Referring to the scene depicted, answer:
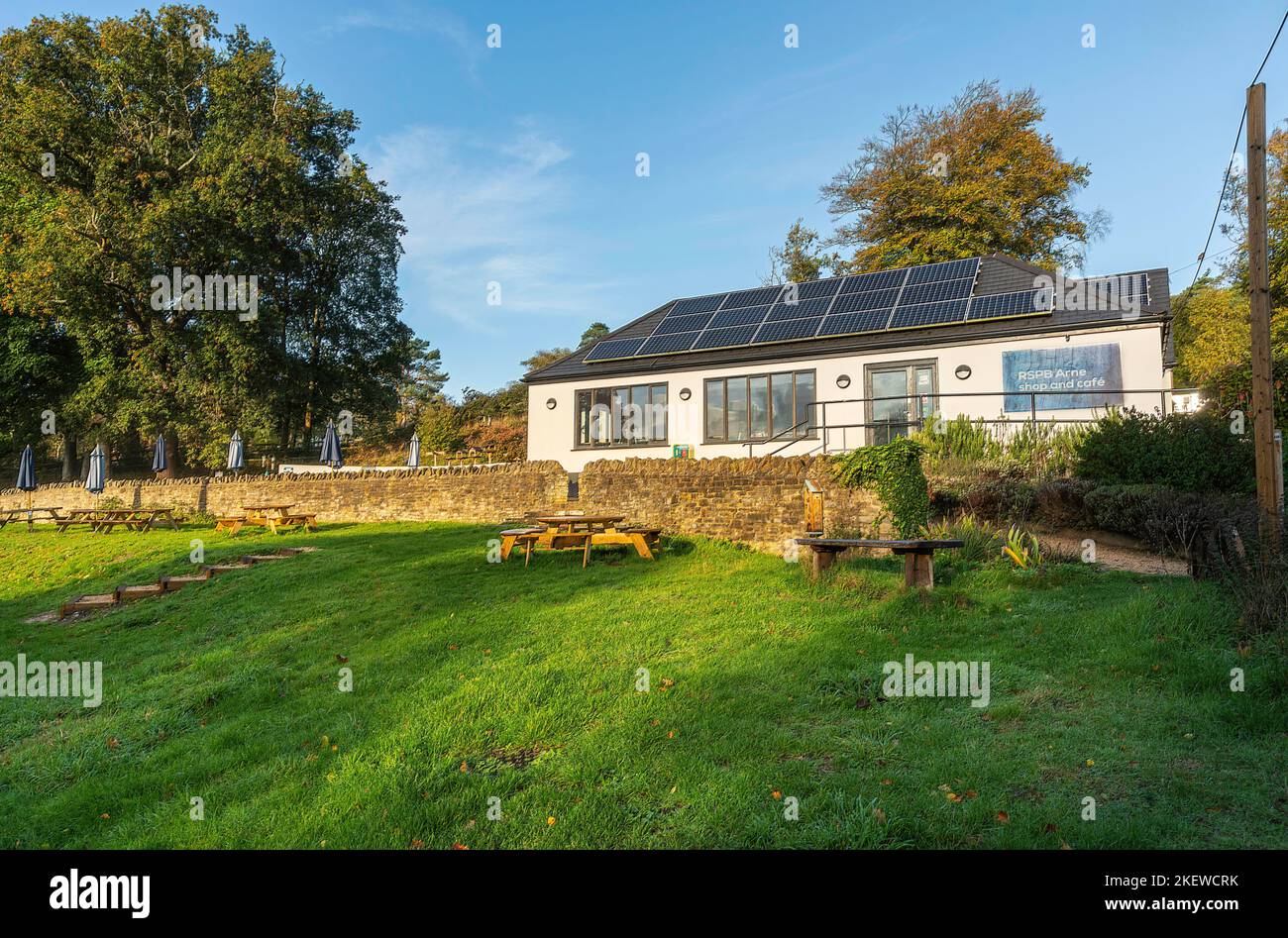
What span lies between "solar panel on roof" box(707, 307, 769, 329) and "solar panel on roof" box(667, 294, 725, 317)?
93cm

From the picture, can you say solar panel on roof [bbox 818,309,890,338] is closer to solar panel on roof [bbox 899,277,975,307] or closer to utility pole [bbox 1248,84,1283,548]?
solar panel on roof [bbox 899,277,975,307]

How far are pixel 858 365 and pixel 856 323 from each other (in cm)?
138

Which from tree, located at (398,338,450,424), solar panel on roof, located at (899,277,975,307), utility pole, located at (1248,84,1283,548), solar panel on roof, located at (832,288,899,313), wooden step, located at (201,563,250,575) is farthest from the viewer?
tree, located at (398,338,450,424)

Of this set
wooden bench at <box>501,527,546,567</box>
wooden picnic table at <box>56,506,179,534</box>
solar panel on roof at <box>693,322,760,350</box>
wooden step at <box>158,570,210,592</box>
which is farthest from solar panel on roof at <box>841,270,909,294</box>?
wooden picnic table at <box>56,506,179,534</box>

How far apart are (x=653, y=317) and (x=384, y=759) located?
21215 millimetres

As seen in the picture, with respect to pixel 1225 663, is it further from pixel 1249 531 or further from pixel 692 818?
pixel 692 818

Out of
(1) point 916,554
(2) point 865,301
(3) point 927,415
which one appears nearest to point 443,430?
(2) point 865,301

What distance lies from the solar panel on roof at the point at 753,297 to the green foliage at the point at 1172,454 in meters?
11.6

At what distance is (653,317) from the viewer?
2475 cm

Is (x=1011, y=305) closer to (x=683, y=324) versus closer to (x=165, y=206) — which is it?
(x=683, y=324)

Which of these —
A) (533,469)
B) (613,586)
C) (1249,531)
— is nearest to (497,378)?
(533,469)

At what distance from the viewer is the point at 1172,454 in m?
11.6

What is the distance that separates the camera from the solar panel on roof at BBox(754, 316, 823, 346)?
19250mm

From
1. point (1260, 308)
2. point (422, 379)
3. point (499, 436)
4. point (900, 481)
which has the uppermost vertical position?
point (422, 379)
